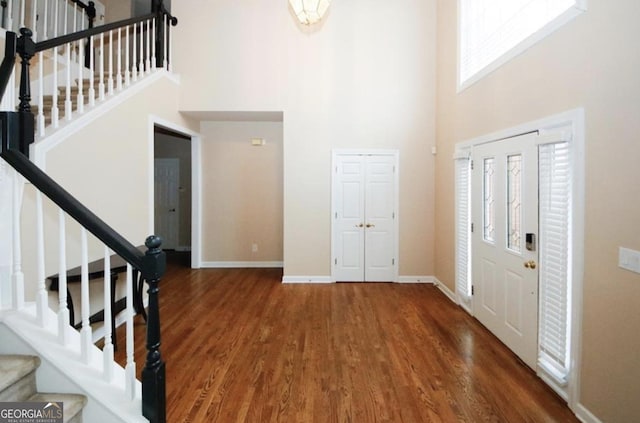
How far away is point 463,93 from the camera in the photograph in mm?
4098

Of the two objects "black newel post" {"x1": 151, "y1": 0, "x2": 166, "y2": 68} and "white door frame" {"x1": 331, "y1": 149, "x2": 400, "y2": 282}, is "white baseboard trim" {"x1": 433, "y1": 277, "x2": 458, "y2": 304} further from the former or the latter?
"black newel post" {"x1": 151, "y1": 0, "x2": 166, "y2": 68}

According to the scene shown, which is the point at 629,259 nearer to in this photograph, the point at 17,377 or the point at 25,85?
the point at 17,377

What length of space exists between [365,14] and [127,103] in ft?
11.7

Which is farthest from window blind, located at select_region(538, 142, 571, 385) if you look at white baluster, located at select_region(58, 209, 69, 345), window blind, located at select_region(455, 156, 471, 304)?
white baluster, located at select_region(58, 209, 69, 345)

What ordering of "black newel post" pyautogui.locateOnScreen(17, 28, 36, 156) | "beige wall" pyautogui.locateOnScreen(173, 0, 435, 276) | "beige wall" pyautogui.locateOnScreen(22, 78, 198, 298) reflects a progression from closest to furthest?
"black newel post" pyautogui.locateOnScreen(17, 28, 36, 156) < "beige wall" pyautogui.locateOnScreen(22, 78, 198, 298) < "beige wall" pyautogui.locateOnScreen(173, 0, 435, 276)

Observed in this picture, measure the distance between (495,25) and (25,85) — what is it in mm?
4068

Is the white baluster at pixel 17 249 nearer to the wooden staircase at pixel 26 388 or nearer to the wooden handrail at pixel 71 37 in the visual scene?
the wooden staircase at pixel 26 388

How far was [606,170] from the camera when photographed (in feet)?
6.61

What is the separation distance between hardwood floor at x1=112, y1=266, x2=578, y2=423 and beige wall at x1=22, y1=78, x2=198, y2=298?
1076mm

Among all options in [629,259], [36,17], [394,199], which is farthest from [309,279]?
[36,17]

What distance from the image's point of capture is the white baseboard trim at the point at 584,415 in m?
2.07

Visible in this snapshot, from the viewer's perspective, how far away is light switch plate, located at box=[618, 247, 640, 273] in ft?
5.93

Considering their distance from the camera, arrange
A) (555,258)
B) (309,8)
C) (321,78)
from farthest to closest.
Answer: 1. (321,78)
2. (309,8)
3. (555,258)

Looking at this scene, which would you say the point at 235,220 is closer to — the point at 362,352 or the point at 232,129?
the point at 232,129
